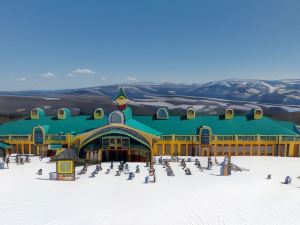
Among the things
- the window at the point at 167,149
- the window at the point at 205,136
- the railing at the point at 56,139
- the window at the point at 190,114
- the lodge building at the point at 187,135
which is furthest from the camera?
the window at the point at 190,114

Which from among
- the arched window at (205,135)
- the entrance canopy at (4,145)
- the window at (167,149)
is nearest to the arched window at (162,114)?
the window at (167,149)

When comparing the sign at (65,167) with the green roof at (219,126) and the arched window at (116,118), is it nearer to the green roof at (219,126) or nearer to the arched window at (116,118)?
the arched window at (116,118)

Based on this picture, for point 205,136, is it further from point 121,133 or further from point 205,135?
point 121,133

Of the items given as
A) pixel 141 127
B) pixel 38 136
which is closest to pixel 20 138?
pixel 38 136

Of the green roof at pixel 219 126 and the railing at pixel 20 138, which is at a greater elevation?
the green roof at pixel 219 126

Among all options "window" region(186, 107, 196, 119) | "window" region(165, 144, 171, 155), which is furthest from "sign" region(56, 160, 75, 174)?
"window" region(186, 107, 196, 119)

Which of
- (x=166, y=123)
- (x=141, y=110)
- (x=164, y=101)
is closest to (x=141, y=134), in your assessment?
(x=166, y=123)
